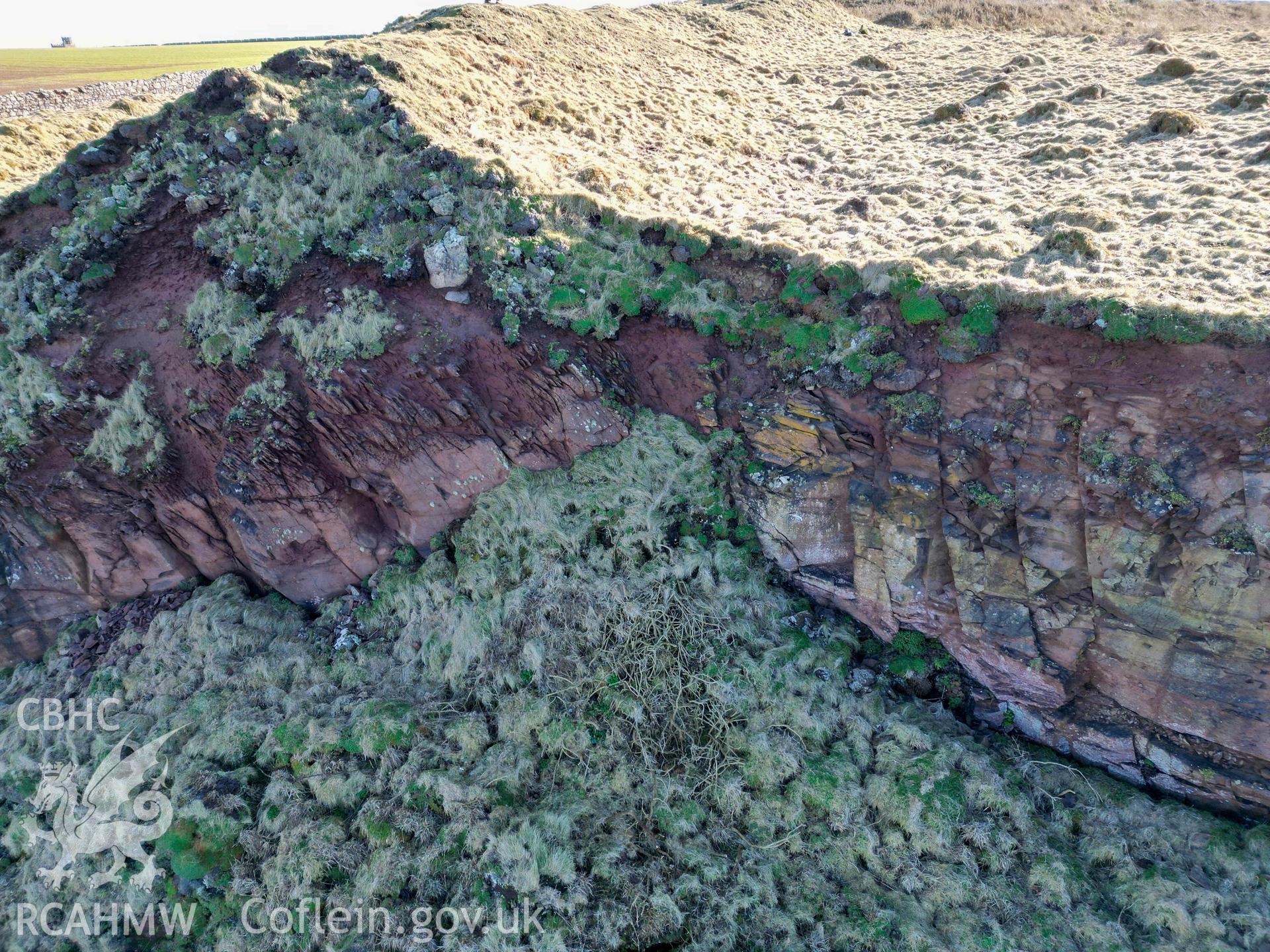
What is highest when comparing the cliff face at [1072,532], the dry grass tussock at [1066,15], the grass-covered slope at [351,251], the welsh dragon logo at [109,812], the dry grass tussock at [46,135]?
the dry grass tussock at [1066,15]

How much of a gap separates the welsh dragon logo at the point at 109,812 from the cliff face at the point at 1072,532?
9729 mm

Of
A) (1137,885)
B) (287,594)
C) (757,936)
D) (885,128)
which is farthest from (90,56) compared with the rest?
(1137,885)

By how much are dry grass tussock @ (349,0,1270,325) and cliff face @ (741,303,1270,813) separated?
123 cm

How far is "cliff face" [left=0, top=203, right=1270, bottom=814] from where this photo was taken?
294 inches

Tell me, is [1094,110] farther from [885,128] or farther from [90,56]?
[90,56]

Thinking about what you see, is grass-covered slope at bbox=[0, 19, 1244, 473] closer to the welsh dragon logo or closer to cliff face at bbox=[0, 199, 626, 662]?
cliff face at bbox=[0, 199, 626, 662]

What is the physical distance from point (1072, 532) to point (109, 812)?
13713mm

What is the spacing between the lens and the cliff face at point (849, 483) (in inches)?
294

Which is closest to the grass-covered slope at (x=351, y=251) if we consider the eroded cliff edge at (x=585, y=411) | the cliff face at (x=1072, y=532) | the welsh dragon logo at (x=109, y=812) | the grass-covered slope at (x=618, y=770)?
the eroded cliff edge at (x=585, y=411)

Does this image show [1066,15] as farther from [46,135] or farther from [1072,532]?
[46,135]

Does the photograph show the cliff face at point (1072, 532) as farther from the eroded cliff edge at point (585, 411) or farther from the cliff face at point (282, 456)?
the cliff face at point (282, 456)

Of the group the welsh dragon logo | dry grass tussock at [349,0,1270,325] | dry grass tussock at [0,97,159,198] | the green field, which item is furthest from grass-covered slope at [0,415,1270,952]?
the green field

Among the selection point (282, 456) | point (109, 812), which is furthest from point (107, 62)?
point (109, 812)

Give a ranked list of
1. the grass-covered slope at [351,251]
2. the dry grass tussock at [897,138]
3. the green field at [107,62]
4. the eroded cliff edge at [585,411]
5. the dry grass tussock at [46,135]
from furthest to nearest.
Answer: the green field at [107,62]
the dry grass tussock at [46,135]
the grass-covered slope at [351,251]
the dry grass tussock at [897,138]
the eroded cliff edge at [585,411]
